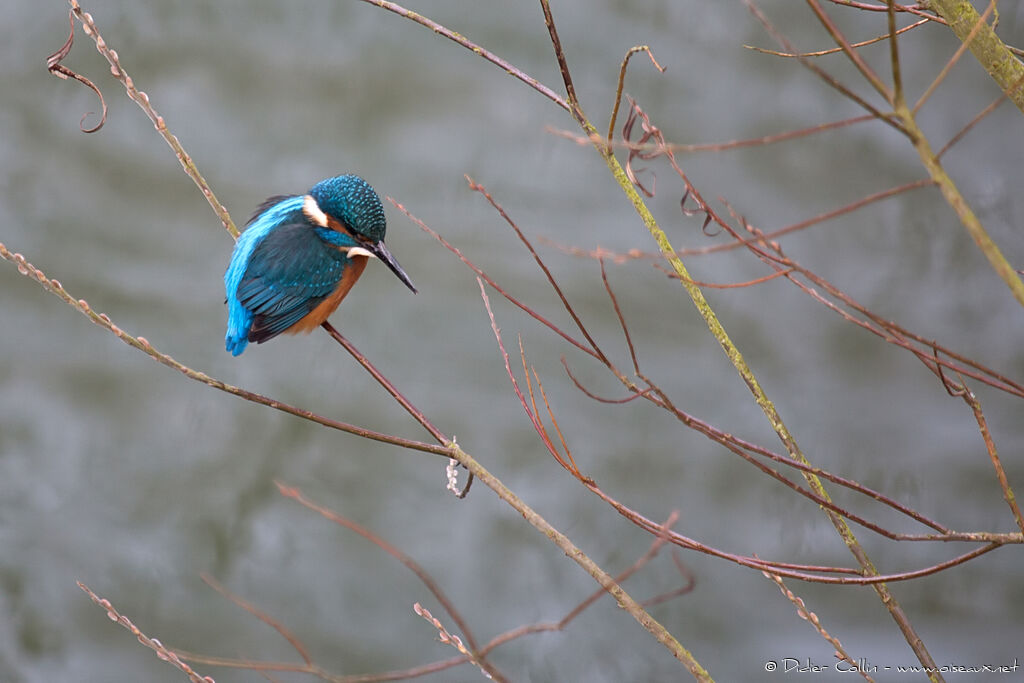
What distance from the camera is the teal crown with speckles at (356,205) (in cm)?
160

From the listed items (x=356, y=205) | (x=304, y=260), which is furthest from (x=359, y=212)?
(x=304, y=260)

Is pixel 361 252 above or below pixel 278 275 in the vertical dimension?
above

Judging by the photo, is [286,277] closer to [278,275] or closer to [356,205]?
[278,275]

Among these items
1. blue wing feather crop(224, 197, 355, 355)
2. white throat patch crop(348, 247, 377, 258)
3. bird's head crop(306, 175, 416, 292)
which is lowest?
blue wing feather crop(224, 197, 355, 355)

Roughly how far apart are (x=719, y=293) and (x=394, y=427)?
1.09 meters

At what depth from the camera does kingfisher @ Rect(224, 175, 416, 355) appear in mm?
1580

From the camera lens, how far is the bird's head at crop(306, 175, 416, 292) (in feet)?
5.24

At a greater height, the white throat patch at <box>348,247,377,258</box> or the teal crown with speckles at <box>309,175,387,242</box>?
the teal crown with speckles at <box>309,175,387,242</box>

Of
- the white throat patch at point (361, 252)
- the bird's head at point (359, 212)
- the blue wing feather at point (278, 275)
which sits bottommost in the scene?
the blue wing feather at point (278, 275)

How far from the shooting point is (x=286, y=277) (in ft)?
5.25

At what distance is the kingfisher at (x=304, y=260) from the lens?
1580 mm

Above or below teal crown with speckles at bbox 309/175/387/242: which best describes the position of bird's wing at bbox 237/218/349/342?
below

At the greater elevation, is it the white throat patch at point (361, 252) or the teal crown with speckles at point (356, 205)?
the teal crown with speckles at point (356, 205)

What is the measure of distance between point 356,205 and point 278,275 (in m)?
0.18
